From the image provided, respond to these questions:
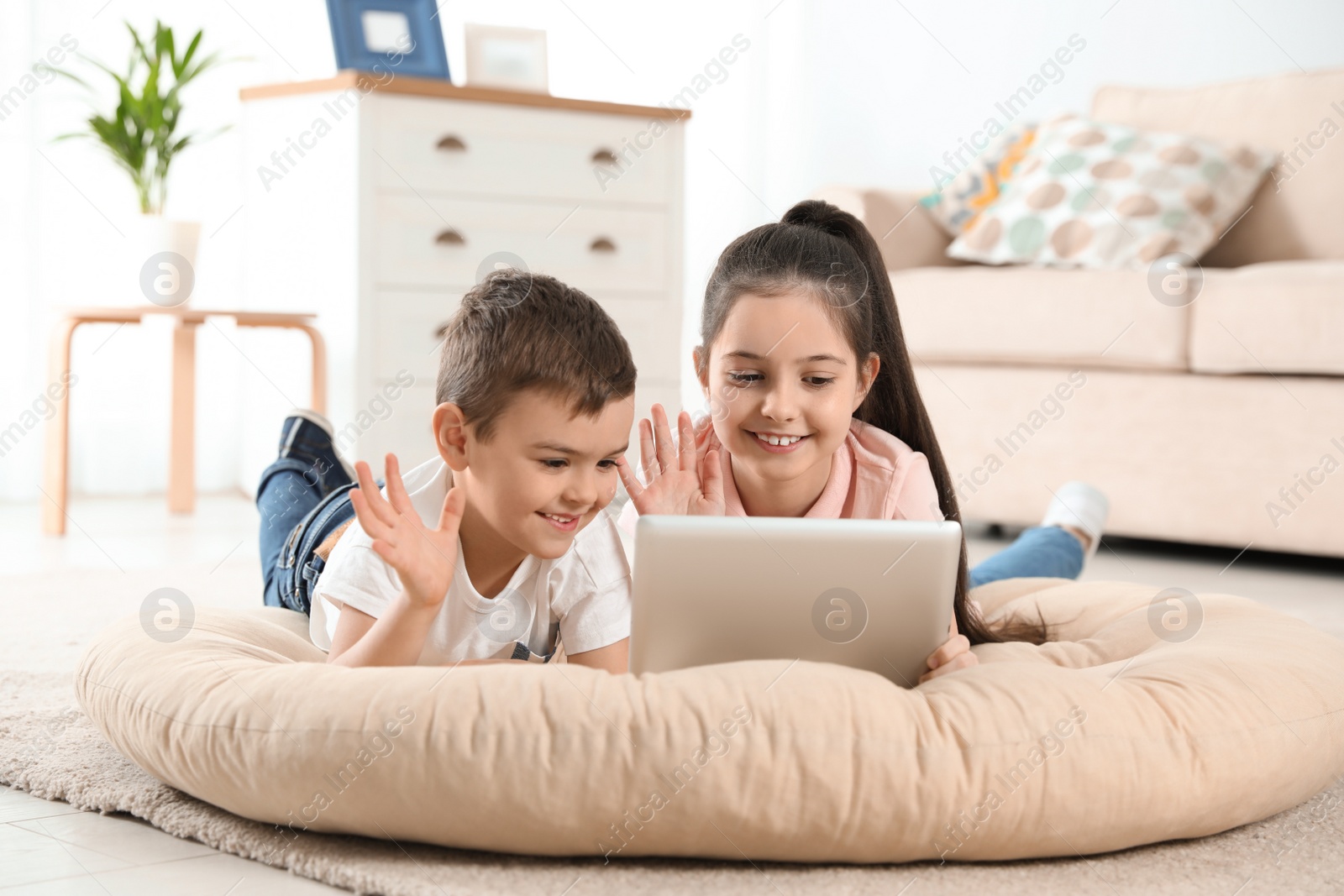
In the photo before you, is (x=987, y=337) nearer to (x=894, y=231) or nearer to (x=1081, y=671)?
(x=894, y=231)

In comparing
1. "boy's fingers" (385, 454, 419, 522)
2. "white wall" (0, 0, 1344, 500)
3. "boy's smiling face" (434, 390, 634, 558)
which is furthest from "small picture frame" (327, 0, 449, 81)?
"boy's fingers" (385, 454, 419, 522)

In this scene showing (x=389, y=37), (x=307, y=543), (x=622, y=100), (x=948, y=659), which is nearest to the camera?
(x=948, y=659)

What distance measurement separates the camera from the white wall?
11.3 feet

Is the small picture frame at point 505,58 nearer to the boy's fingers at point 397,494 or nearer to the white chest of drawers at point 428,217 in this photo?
the white chest of drawers at point 428,217

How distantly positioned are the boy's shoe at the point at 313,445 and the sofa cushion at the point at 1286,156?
227 cm

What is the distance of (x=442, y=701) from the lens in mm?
1026

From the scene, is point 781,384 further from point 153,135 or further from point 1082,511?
point 153,135

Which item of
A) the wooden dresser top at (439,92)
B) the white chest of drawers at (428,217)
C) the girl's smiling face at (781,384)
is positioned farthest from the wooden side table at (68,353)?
the girl's smiling face at (781,384)

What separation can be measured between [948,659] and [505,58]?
2.46 metres

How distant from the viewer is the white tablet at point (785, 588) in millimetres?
1108

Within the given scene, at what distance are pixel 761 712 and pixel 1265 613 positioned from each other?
2.57 ft

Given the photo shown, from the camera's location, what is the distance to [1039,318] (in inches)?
113

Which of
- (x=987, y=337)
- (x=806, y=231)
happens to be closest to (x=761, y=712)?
(x=806, y=231)

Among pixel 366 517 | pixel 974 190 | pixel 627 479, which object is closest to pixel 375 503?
pixel 366 517
